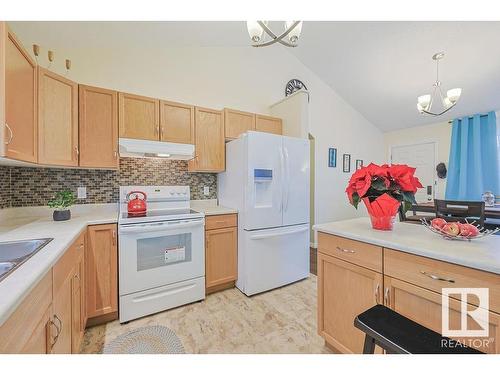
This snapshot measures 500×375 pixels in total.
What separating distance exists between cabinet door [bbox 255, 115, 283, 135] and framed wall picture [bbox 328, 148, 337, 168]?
1565mm

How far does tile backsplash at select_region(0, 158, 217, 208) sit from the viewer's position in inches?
77.7

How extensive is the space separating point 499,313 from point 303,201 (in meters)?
1.92

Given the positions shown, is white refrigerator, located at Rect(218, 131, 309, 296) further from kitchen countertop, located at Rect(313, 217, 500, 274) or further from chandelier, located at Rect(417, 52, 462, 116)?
chandelier, located at Rect(417, 52, 462, 116)

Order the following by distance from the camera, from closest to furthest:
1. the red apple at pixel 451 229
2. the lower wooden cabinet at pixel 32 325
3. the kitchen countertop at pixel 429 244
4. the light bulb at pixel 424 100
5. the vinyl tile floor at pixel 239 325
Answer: the lower wooden cabinet at pixel 32 325, the kitchen countertop at pixel 429 244, the red apple at pixel 451 229, the vinyl tile floor at pixel 239 325, the light bulb at pixel 424 100

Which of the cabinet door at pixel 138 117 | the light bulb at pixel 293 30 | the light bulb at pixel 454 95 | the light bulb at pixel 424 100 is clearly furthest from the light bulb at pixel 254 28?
the light bulb at pixel 454 95

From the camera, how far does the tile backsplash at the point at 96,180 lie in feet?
6.47

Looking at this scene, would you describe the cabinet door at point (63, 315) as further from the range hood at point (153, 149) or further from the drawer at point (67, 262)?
the range hood at point (153, 149)

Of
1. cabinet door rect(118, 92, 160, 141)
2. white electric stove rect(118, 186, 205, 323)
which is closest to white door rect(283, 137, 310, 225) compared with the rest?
white electric stove rect(118, 186, 205, 323)

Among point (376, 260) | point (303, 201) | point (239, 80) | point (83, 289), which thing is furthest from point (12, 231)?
point (239, 80)

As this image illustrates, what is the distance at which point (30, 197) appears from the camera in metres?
2.04

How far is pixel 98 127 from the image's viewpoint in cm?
207

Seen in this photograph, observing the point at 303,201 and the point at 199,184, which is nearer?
the point at 303,201

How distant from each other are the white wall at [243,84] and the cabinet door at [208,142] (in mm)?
467
